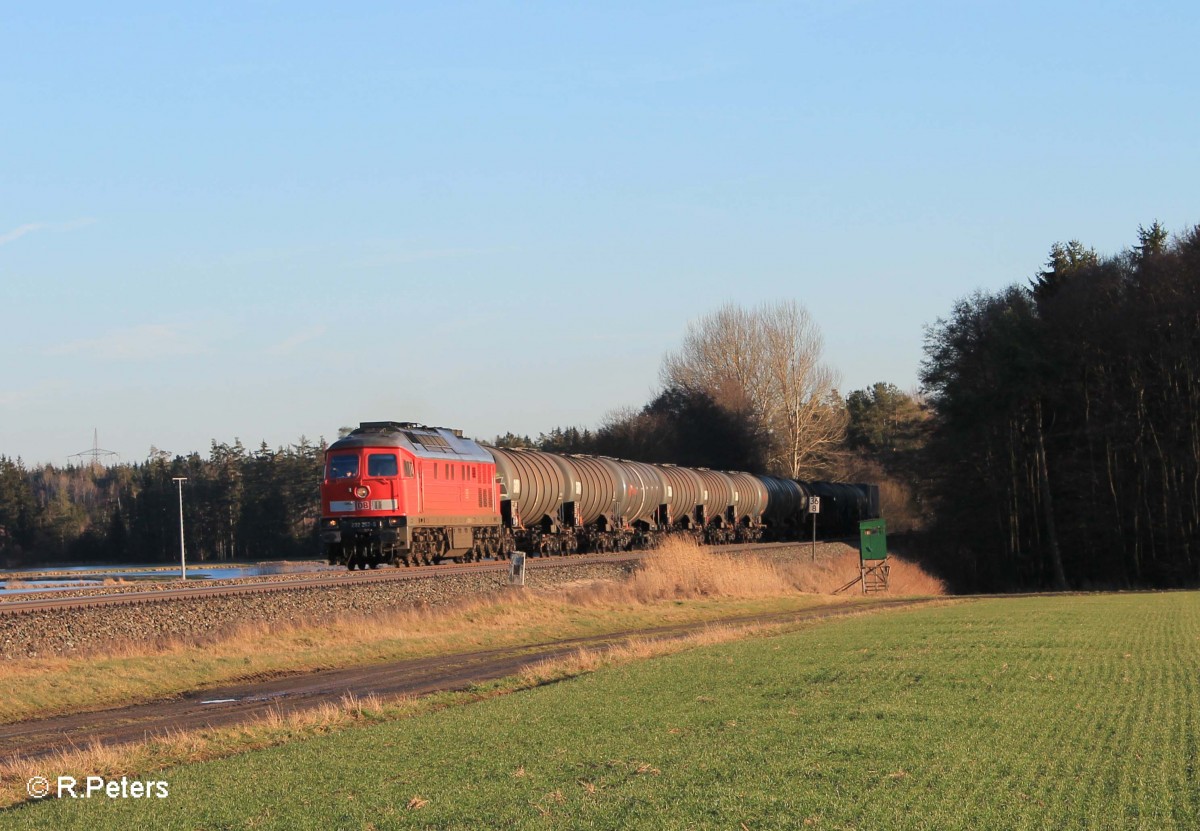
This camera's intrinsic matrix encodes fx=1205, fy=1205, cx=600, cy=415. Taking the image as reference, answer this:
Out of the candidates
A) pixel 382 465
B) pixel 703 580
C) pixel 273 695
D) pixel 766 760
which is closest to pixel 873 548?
pixel 703 580

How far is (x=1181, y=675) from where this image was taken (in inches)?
527

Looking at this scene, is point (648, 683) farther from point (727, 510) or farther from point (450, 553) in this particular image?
point (727, 510)

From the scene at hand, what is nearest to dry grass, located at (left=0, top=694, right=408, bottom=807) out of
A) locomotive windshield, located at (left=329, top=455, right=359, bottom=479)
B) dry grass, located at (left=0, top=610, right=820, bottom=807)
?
dry grass, located at (left=0, top=610, right=820, bottom=807)

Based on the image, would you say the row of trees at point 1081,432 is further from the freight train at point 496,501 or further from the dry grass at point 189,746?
the dry grass at point 189,746

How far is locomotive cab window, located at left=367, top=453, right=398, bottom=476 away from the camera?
35.9 m

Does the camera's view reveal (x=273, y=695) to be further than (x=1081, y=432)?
No

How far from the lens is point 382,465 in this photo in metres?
36.0

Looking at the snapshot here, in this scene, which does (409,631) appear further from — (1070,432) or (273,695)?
(1070,432)

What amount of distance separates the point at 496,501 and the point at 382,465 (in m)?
7.62

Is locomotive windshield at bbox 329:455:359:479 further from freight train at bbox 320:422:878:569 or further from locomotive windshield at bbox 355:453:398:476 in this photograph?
locomotive windshield at bbox 355:453:398:476

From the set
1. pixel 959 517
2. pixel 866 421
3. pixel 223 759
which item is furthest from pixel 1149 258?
pixel 866 421

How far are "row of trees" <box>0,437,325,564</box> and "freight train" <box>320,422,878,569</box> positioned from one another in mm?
43907

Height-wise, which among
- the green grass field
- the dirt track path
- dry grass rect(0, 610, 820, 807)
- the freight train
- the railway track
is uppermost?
the freight train

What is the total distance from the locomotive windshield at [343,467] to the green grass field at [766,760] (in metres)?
21.6
